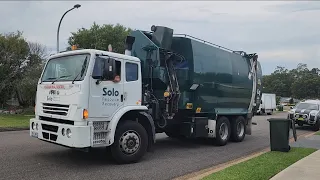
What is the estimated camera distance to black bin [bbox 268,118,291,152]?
10482 mm

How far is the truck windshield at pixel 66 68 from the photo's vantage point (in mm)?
7965

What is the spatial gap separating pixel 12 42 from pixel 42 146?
20623 mm

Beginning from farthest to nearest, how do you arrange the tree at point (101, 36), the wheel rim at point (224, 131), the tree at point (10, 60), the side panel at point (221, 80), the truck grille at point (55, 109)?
the tree at point (101, 36) → the tree at point (10, 60) → the wheel rim at point (224, 131) → the side panel at point (221, 80) → the truck grille at point (55, 109)

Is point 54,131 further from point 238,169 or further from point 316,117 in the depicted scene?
point 316,117

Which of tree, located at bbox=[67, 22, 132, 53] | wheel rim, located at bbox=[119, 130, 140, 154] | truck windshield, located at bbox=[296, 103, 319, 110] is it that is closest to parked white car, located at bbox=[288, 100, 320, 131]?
truck windshield, located at bbox=[296, 103, 319, 110]

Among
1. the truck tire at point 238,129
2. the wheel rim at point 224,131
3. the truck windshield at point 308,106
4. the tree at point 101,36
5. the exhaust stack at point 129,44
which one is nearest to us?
the exhaust stack at point 129,44

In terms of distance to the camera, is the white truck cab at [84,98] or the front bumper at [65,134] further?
the white truck cab at [84,98]

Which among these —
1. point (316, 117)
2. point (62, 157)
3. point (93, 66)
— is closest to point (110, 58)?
point (93, 66)

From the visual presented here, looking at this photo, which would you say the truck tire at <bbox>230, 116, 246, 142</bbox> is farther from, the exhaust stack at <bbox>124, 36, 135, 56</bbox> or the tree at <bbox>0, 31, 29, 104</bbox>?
the tree at <bbox>0, 31, 29, 104</bbox>

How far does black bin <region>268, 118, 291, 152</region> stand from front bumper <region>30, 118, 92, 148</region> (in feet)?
18.9

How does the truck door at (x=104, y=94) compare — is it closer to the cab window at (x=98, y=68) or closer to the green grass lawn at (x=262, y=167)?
the cab window at (x=98, y=68)

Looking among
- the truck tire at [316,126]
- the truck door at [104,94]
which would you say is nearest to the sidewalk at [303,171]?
the truck door at [104,94]

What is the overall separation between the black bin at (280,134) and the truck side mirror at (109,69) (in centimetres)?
530

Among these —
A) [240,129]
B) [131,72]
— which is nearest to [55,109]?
[131,72]
